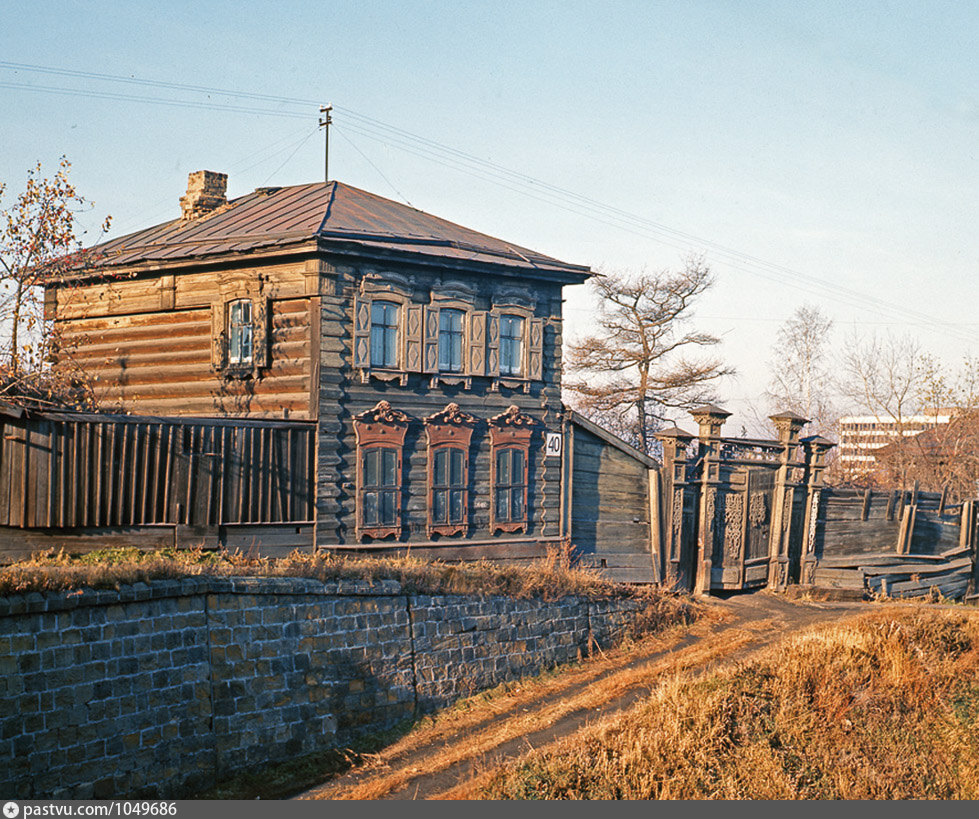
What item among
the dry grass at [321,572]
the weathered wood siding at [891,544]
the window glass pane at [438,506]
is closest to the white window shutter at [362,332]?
the window glass pane at [438,506]

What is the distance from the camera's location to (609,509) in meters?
21.1

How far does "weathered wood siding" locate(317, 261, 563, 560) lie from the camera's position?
58.4 feet

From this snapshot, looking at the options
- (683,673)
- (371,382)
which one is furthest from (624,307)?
(683,673)

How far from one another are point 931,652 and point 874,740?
370 centimetres

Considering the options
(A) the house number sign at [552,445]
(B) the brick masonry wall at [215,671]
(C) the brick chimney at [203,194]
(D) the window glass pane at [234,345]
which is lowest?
(B) the brick masonry wall at [215,671]

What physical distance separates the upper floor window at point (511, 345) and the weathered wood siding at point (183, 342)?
403 cm

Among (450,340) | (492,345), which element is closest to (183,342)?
(450,340)

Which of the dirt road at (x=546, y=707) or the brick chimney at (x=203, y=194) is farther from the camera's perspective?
the brick chimney at (x=203, y=194)

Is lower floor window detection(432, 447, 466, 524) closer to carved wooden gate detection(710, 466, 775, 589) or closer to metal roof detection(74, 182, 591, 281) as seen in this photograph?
metal roof detection(74, 182, 591, 281)

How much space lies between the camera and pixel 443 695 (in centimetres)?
1487

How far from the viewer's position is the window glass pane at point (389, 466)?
1831 centimetres

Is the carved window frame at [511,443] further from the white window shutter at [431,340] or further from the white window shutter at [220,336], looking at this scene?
the white window shutter at [220,336]

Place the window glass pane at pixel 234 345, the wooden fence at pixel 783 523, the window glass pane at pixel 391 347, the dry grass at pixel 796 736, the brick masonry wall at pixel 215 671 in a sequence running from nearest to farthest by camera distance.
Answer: the brick masonry wall at pixel 215 671
the dry grass at pixel 796 736
the window glass pane at pixel 391 347
the window glass pane at pixel 234 345
the wooden fence at pixel 783 523

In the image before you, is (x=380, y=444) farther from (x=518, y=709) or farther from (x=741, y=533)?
(x=741, y=533)
